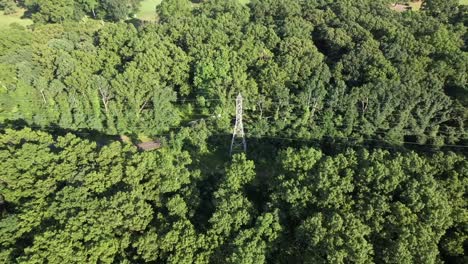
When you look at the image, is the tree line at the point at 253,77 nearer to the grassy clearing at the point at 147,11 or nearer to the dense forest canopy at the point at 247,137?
the dense forest canopy at the point at 247,137

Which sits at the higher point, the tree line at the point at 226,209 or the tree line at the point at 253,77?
the tree line at the point at 253,77

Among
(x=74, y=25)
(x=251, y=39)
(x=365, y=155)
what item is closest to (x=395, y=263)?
(x=365, y=155)

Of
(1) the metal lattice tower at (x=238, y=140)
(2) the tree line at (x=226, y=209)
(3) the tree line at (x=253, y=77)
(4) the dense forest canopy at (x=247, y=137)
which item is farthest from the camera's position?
(3) the tree line at (x=253, y=77)

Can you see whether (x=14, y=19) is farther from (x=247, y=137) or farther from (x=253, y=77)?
(x=247, y=137)

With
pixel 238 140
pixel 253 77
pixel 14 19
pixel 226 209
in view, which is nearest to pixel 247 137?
pixel 238 140

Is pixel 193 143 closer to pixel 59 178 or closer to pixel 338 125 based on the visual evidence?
pixel 59 178

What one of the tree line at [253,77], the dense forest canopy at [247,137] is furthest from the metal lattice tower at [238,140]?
the tree line at [253,77]
